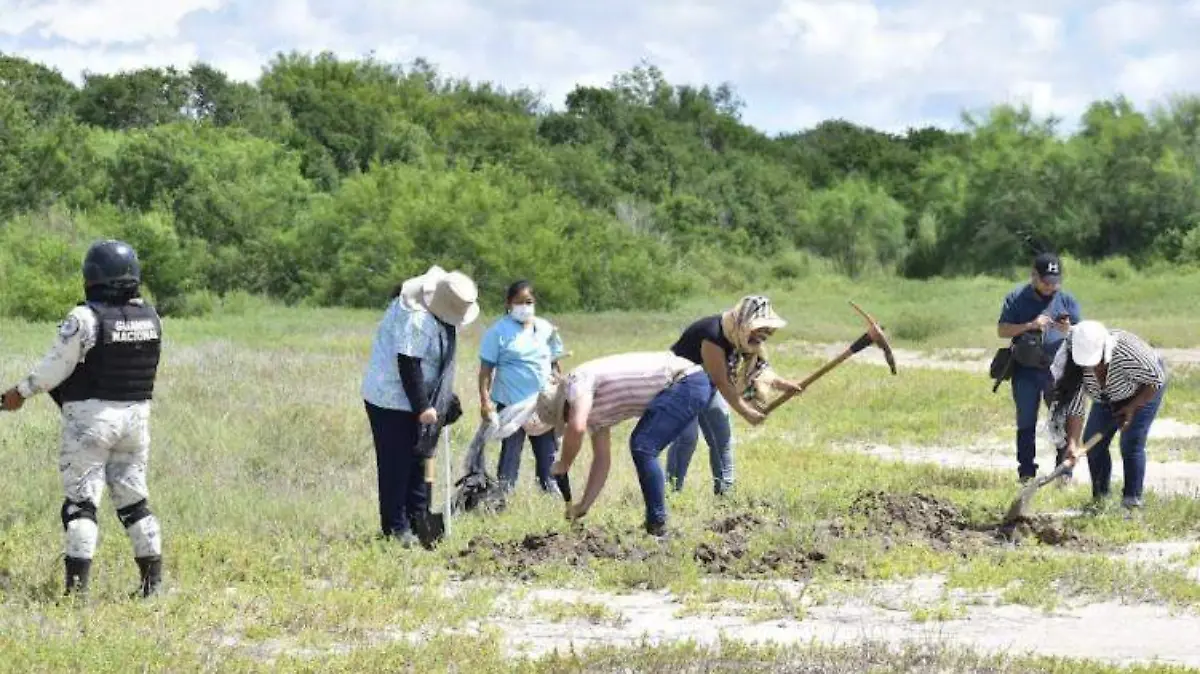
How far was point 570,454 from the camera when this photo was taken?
Answer: 9.82 meters

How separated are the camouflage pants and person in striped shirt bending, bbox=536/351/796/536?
2585mm

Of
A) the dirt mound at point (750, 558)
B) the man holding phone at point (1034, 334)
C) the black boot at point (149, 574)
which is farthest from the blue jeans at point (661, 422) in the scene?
the man holding phone at point (1034, 334)

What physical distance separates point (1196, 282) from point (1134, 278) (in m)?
5.95

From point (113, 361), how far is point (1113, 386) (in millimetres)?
6570

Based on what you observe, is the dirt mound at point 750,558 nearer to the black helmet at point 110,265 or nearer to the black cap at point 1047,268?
the black helmet at point 110,265

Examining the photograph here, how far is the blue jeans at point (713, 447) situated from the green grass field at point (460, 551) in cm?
23

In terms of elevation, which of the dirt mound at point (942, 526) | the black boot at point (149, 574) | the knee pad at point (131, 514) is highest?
the knee pad at point (131, 514)

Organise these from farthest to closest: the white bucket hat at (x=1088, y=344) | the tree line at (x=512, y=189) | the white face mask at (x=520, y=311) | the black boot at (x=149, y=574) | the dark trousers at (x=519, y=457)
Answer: the tree line at (x=512, y=189) < the dark trousers at (x=519, y=457) < the white face mask at (x=520, y=311) < the white bucket hat at (x=1088, y=344) < the black boot at (x=149, y=574)

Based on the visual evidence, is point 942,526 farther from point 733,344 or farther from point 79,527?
point 79,527

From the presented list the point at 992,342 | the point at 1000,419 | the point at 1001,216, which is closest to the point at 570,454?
the point at 1000,419

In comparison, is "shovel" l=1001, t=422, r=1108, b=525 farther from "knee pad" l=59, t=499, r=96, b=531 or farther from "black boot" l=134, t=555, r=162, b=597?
"knee pad" l=59, t=499, r=96, b=531

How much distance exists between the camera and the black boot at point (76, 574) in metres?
7.93

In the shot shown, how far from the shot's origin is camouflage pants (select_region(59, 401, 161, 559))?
25.8 ft

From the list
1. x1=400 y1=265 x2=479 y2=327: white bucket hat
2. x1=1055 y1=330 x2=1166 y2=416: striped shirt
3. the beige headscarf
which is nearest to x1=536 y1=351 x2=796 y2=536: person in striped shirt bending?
the beige headscarf
